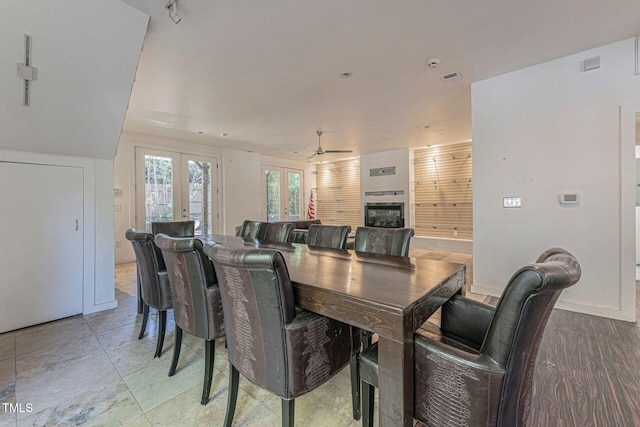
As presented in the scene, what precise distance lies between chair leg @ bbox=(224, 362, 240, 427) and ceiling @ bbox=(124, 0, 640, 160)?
253cm

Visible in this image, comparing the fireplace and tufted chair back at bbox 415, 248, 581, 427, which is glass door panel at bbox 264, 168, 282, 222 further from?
tufted chair back at bbox 415, 248, 581, 427

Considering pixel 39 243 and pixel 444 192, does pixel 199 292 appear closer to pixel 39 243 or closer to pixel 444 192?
pixel 39 243

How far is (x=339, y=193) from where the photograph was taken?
9.29 meters

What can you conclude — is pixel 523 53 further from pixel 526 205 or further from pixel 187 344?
pixel 187 344

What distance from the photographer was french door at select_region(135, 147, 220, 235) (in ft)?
19.0

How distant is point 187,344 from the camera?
2373 mm

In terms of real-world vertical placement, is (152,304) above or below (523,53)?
below

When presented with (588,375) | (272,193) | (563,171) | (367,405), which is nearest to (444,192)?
(563,171)

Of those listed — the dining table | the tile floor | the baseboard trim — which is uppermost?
the dining table

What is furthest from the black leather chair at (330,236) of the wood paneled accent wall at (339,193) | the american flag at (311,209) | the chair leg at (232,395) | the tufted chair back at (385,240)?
the american flag at (311,209)

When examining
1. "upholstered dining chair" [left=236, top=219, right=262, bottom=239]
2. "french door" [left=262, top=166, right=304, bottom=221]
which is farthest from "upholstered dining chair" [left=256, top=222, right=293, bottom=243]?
"french door" [left=262, top=166, right=304, bottom=221]

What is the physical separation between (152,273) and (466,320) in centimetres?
229

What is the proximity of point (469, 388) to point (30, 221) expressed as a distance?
3888mm

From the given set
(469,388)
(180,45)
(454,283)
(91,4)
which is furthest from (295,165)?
(469,388)
